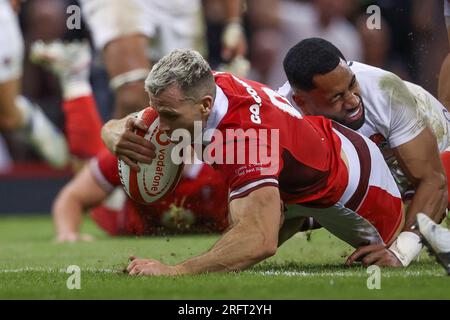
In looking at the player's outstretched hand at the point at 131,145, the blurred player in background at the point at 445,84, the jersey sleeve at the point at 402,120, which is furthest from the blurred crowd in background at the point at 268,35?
the player's outstretched hand at the point at 131,145

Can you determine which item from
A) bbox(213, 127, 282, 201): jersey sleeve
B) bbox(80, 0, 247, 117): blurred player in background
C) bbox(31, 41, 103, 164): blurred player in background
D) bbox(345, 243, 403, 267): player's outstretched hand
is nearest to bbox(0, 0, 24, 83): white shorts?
bbox(31, 41, 103, 164): blurred player in background

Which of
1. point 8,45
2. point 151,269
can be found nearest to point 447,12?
point 151,269

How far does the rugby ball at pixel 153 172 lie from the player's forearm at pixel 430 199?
1427mm

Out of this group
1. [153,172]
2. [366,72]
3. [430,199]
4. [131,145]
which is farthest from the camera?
[366,72]

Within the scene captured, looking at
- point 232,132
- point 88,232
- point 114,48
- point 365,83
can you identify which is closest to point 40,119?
point 88,232

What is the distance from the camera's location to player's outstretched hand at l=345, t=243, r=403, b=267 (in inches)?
245

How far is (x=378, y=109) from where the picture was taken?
6852 millimetres

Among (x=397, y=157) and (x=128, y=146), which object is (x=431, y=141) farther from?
(x=128, y=146)

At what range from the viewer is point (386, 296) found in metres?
5.03

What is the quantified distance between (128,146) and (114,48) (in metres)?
4.22

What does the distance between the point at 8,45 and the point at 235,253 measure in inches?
345

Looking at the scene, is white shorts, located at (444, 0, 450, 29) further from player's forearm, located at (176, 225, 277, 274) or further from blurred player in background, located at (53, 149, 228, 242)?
player's forearm, located at (176, 225, 277, 274)

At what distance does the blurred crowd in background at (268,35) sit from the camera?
13.8 m

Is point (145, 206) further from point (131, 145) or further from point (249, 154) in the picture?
point (249, 154)
